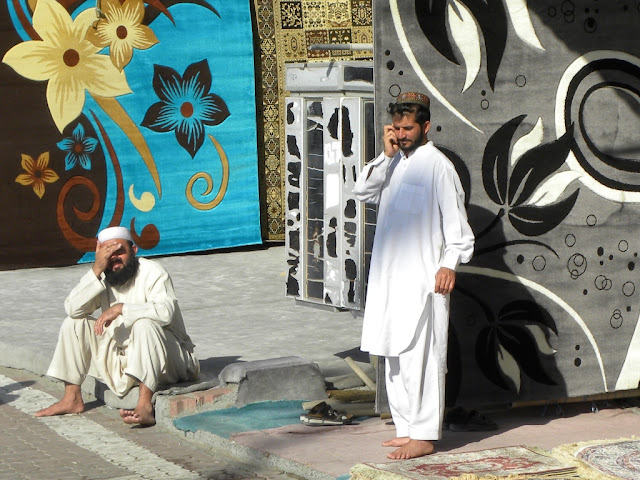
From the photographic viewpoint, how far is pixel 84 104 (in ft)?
39.8

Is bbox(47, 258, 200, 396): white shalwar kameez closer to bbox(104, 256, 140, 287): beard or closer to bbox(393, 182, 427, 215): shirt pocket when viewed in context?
bbox(104, 256, 140, 287): beard

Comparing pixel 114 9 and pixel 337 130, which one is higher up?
pixel 114 9

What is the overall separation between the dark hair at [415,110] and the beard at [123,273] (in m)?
2.04

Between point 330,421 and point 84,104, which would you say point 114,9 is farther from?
point 330,421

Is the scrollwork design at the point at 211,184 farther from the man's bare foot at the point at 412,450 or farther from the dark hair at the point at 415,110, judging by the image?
the man's bare foot at the point at 412,450

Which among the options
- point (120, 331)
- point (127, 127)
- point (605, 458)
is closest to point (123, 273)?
point (120, 331)

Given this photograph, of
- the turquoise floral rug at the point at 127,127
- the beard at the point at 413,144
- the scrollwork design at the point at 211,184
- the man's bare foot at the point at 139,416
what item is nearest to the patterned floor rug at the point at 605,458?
the beard at the point at 413,144

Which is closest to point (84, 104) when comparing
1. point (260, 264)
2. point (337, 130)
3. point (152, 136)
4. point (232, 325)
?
point (152, 136)

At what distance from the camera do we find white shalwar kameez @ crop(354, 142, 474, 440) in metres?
5.71

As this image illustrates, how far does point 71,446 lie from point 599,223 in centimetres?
301

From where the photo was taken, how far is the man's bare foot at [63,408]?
7.10 meters

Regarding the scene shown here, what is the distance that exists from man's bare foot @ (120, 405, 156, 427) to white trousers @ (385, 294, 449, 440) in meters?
1.71

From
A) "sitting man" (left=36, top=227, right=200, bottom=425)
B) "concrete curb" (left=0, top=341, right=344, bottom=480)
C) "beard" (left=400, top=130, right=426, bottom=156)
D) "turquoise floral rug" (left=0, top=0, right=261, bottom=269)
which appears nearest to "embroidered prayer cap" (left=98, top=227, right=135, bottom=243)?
"sitting man" (left=36, top=227, right=200, bottom=425)

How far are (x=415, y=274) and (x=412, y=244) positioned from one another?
145mm
